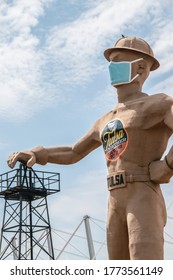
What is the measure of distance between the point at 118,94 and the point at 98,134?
0.52m

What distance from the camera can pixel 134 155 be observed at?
632cm

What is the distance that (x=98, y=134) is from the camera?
6922 millimetres

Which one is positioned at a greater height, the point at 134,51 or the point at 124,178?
the point at 134,51

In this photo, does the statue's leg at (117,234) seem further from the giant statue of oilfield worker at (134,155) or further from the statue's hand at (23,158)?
the statue's hand at (23,158)

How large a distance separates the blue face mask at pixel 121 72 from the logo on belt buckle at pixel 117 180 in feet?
3.30

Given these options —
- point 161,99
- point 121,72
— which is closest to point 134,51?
point 121,72

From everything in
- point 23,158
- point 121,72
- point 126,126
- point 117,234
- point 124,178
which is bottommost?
A: point 117,234

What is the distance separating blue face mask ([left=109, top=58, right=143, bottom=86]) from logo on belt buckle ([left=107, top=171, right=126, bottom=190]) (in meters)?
1.00

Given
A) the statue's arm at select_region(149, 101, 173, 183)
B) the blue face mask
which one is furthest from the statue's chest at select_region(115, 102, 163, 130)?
the blue face mask

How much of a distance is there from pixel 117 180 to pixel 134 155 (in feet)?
1.01

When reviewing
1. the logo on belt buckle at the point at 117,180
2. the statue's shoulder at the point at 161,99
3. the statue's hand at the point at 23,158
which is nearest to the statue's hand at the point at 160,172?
the logo on belt buckle at the point at 117,180

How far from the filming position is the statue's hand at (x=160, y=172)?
240 inches

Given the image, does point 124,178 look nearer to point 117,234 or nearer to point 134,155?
point 134,155
